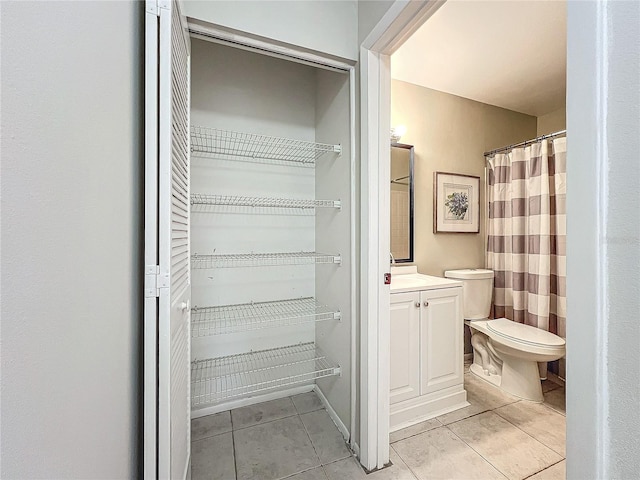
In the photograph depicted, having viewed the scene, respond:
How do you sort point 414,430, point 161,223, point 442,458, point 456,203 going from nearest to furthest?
point 161,223
point 442,458
point 414,430
point 456,203

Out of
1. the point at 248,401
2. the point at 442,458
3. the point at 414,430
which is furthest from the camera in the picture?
the point at 248,401

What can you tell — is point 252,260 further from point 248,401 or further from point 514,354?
point 514,354

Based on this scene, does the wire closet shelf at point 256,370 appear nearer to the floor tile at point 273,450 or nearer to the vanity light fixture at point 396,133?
the floor tile at point 273,450

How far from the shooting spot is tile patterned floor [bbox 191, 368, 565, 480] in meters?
1.41

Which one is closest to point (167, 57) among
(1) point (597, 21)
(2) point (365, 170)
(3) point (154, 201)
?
(3) point (154, 201)

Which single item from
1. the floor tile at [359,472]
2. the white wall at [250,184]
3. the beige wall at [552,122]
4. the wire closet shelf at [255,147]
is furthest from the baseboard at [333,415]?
the beige wall at [552,122]

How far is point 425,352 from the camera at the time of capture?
186 centimetres

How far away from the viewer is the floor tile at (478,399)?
186cm

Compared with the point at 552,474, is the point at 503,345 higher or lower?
higher

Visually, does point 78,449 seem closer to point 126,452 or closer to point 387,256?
point 126,452

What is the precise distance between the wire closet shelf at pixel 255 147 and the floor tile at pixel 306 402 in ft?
5.73

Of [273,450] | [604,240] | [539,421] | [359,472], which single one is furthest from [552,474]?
[604,240]

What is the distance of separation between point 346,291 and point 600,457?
1178 mm

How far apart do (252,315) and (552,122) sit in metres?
3.59
